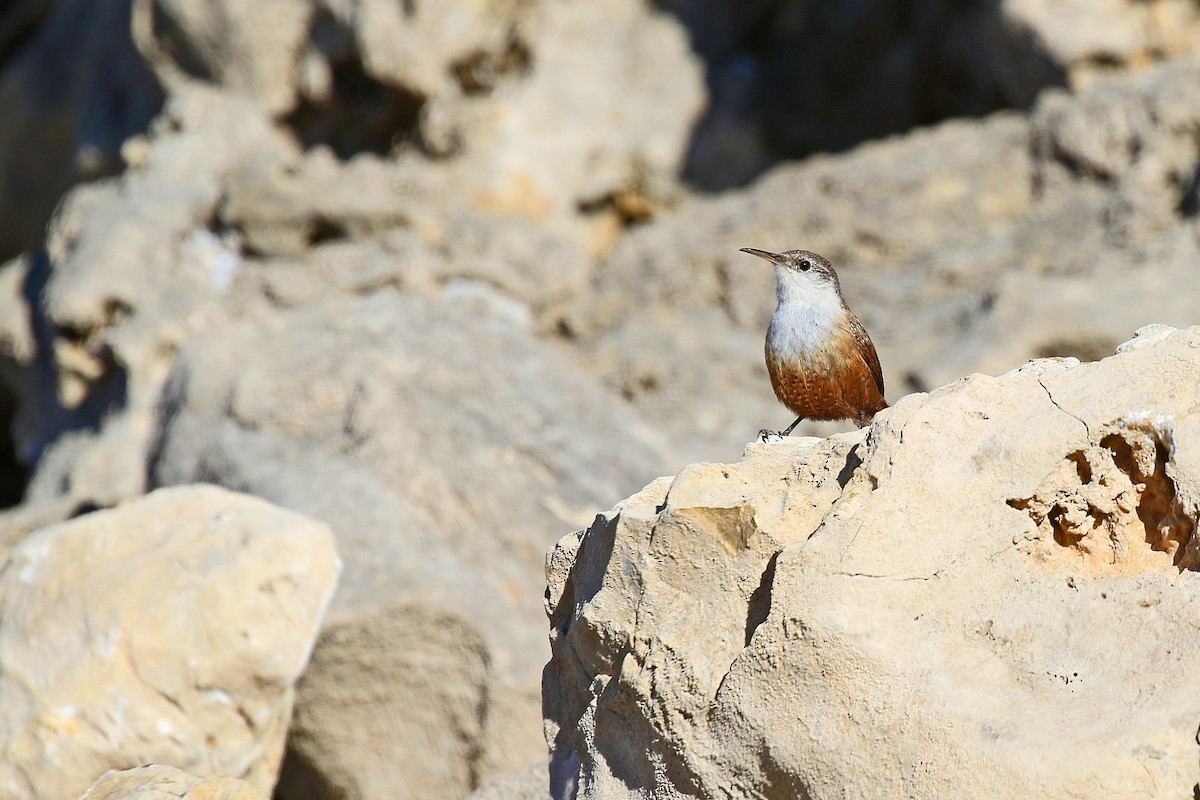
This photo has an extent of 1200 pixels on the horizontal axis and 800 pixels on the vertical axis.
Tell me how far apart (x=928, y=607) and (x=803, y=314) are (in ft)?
11.4

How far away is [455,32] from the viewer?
10641 millimetres

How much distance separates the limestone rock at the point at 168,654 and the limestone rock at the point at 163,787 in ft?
0.58

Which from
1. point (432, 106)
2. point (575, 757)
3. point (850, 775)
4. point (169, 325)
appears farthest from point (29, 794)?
point (432, 106)

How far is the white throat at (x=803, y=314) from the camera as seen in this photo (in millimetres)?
6543

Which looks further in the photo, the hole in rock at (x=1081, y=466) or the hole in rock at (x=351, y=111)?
the hole in rock at (x=351, y=111)

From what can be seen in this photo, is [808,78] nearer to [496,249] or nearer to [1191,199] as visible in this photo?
[496,249]

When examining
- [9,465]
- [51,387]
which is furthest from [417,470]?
[9,465]

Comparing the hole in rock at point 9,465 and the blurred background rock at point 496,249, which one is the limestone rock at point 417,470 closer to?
the blurred background rock at point 496,249

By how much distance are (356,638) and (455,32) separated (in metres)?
6.23

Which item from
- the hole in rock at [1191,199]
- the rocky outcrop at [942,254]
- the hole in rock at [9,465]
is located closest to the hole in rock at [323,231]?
the rocky outcrop at [942,254]

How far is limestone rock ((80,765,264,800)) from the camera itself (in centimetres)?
423

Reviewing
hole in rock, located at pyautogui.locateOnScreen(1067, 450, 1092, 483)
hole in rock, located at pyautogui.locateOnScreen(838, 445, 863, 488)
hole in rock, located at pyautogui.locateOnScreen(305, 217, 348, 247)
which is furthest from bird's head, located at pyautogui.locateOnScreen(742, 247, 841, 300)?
hole in rock, located at pyautogui.locateOnScreen(305, 217, 348, 247)

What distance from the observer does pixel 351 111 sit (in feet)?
36.3

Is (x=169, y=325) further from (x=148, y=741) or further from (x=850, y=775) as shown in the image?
(x=850, y=775)
